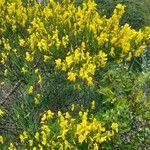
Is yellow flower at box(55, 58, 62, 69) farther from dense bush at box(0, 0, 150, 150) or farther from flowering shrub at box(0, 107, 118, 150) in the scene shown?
flowering shrub at box(0, 107, 118, 150)

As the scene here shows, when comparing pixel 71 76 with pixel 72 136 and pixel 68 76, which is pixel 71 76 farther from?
pixel 72 136

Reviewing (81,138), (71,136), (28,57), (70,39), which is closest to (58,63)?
(28,57)

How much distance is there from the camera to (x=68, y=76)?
5.66 m

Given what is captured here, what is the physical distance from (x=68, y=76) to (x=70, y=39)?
0.63 m

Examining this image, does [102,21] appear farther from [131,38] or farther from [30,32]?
[30,32]

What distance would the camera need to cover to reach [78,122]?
16.7ft

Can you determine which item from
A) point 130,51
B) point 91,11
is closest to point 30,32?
point 91,11

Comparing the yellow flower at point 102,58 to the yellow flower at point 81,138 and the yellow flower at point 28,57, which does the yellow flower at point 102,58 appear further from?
the yellow flower at point 81,138

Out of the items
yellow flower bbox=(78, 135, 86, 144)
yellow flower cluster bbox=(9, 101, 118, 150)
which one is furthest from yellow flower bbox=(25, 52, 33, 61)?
yellow flower bbox=(78, 135, 86, 144)

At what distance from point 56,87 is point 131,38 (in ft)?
3.15

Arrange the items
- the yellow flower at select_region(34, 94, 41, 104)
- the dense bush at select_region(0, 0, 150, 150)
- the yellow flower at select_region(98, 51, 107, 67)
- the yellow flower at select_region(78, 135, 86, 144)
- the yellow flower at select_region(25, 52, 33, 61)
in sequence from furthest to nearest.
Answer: the yellow flower at select_region(25, 52, 33, 61), the yellow flower at select_region(98, 51, 107, 67), the yellow flower at select_region(34, 94, 41, 104), the dense bush at select_region(0, 0, 150, 150), the yellow flower at select_region(78, 135, 86, 144)

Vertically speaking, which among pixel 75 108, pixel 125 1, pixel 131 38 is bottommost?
pixel 75 108

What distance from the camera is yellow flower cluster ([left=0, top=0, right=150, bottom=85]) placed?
18.7 ft

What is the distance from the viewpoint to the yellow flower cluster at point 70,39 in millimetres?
5707
